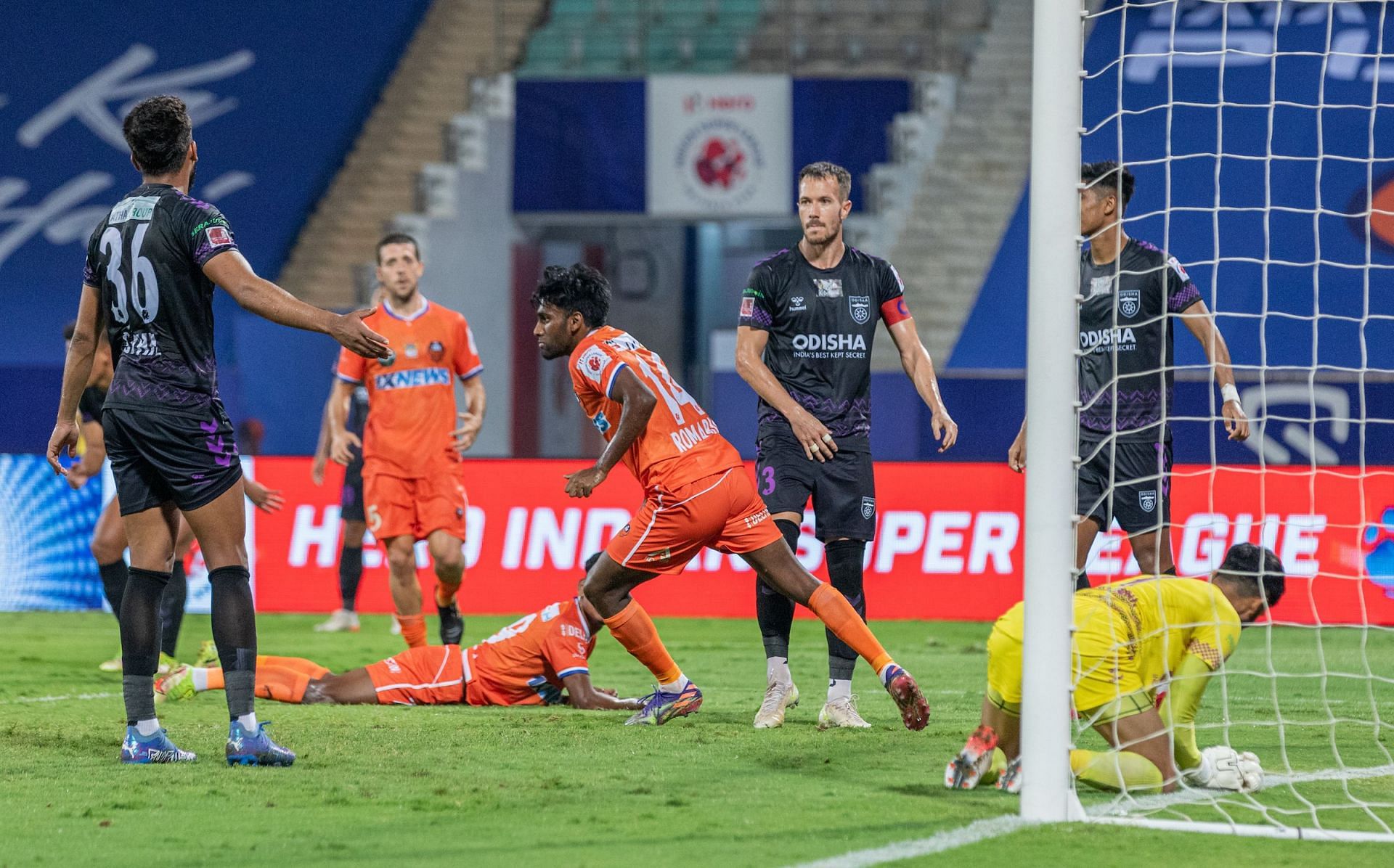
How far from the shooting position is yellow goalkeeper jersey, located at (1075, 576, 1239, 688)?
487cm

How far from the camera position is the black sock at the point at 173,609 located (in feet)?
28.2

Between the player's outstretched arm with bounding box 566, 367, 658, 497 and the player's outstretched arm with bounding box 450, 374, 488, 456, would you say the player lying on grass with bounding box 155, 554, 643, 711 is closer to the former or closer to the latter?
the player's outstretched arm with bounding box 566, 367, 658, 497

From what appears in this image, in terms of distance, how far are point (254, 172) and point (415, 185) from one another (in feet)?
5.72

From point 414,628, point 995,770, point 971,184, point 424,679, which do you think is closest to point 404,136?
point 971,184

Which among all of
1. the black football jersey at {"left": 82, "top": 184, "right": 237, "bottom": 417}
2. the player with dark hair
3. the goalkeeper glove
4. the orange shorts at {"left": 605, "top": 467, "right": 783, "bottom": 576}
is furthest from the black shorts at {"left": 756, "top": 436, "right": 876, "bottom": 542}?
the player with dark hair

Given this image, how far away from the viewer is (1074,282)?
4488mm

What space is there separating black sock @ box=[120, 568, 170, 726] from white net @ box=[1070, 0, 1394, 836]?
9.56 ft

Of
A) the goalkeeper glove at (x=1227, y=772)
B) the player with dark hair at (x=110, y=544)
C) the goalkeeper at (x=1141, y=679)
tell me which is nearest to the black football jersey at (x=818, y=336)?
the goalkeeper at (x=1141, y=679)

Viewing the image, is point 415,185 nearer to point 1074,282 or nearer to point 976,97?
point 976,97

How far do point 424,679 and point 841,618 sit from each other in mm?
2017

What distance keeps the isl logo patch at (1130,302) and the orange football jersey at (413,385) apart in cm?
351

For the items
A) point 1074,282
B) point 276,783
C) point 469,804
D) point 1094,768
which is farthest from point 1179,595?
point 276,783

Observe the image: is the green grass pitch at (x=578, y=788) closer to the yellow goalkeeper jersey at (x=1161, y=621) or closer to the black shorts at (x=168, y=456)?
the yellow goalkeeper jersey at (x=1161, y=621)

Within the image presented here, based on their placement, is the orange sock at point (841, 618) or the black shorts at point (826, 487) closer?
the orange sock at point (841, 618)
